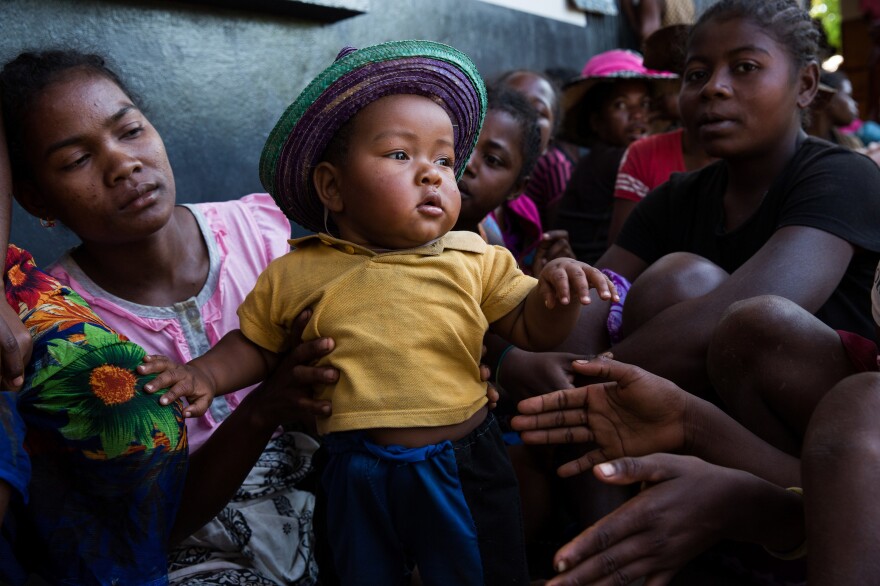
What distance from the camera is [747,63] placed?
253 centimetres

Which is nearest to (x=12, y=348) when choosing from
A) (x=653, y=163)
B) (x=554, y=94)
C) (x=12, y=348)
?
(x=12, y=348)

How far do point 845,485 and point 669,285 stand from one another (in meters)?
0.98

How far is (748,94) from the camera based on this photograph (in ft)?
8.20

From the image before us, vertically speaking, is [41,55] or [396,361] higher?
[41,55]

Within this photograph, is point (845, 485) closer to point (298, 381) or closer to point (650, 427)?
point (650, 427)

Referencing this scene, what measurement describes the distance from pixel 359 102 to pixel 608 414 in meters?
0.87

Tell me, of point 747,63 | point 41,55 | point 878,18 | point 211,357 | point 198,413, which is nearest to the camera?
point 198,413

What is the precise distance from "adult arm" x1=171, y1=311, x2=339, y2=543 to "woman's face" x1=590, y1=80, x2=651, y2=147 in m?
3.15

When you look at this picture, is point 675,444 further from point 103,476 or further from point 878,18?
point 878,18

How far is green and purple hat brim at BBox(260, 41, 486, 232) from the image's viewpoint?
1.77 metres

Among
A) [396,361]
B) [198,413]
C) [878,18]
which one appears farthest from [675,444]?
[878,18]

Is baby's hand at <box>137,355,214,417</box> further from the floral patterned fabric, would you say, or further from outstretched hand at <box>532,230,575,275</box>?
outstretched hand at <box>532,230,575,275</box>

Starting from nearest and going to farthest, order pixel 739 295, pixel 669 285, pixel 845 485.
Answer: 1. pixel 845 485
2. pixel 739 295
3. pixel 669 285

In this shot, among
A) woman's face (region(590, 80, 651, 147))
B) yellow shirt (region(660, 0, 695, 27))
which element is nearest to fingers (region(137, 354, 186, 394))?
woman's face (region(590, 80, 651, 147))
